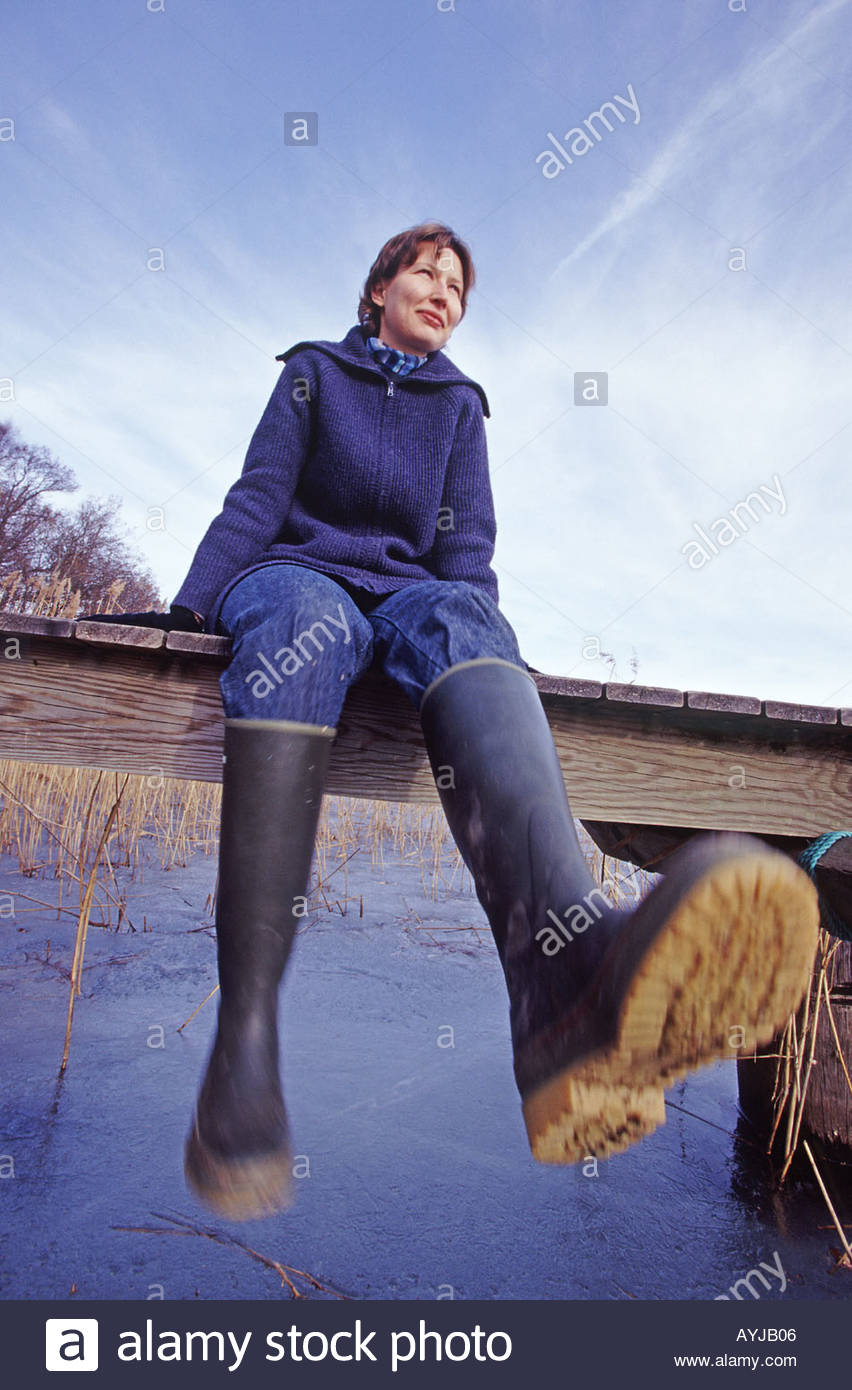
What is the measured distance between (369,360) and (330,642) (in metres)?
0.74

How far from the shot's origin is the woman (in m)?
0.57

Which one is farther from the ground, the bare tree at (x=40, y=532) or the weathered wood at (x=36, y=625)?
the bare tree at (x=40, y=532)

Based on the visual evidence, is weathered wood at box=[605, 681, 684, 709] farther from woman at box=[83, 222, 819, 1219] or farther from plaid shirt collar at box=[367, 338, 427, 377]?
plaid shirt collar at box=[367, 338, 427, 377]

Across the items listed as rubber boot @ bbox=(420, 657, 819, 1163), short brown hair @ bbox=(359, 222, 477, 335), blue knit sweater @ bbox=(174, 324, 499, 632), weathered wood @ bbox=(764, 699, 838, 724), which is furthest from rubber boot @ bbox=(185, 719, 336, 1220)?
short brown hair @ bbox=(359, 222, 477, 335)

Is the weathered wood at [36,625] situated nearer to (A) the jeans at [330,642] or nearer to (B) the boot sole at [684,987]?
(A) the jeans at [330,642]

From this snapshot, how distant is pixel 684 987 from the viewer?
566 mm

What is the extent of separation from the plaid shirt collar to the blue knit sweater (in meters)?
0.01

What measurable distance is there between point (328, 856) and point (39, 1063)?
263cm

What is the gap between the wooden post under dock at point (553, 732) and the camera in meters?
1.17

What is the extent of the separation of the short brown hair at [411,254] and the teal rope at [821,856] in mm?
1182

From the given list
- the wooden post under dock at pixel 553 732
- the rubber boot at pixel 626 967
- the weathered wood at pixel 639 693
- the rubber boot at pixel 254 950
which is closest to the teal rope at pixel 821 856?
the wooden post under dock at pixel 553 732
